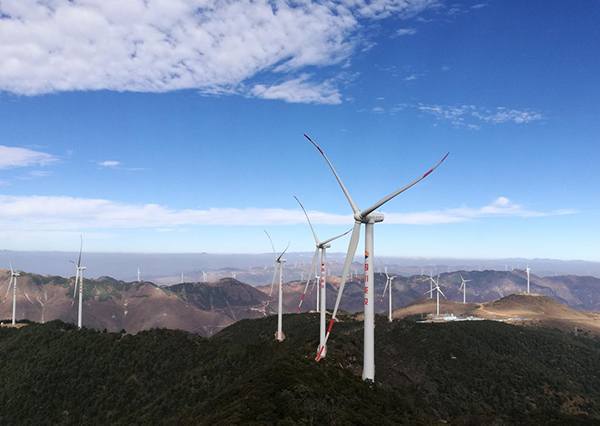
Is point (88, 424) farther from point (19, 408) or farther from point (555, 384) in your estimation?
point (555, 384)

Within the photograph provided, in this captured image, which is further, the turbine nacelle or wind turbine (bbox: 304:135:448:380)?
the turbine nacelle

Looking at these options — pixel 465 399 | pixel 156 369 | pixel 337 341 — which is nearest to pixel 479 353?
pixel 465 399

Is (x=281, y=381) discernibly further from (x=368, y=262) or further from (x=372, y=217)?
(x=372, y=217)

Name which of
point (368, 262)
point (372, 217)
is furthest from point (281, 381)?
point (372, 217)

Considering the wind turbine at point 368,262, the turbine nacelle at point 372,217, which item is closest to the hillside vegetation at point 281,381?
the wind turbine at point 368,262

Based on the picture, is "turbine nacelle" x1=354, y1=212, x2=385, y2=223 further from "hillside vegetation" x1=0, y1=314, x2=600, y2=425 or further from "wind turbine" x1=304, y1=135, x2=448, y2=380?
"hillside vegetation" x1=0, y1=314, x2=600, y2=425

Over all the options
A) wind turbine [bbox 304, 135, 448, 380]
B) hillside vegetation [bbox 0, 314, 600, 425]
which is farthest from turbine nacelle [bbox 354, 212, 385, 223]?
hillside vegetation [bbox 0, 314, 600, 425]

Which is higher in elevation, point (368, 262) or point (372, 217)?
point (372, 217)

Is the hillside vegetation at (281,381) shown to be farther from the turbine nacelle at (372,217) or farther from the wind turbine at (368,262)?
the turbine nacelle at (372,217)
